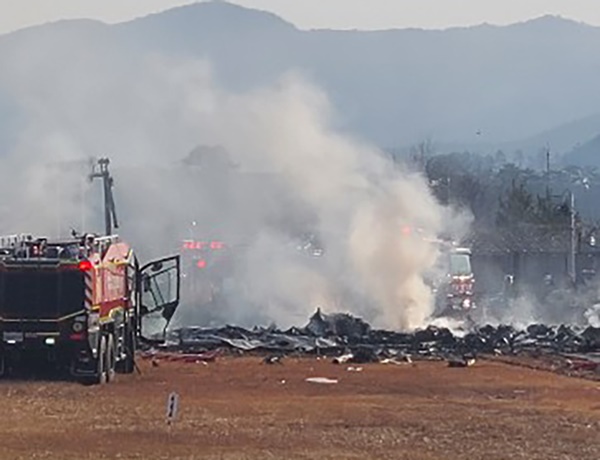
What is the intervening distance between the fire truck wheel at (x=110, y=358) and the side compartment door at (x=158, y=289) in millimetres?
3238

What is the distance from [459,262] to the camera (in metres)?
63.8

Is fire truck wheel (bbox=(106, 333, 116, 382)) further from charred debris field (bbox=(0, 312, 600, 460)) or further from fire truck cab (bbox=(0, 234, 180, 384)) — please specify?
charred debris field (bbox=(0, 312, 600, 460))

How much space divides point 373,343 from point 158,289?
28.0ft

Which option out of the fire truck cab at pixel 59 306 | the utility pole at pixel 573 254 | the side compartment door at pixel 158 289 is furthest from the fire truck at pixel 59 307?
the utility pole at pixel 573 254

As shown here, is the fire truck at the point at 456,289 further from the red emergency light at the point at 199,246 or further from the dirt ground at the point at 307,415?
the dirt ground at the point at 307,415

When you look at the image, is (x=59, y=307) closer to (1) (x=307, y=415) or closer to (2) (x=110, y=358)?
(2) (x=110, y=358)

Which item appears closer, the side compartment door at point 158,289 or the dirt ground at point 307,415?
the dirt ground at point 307,415

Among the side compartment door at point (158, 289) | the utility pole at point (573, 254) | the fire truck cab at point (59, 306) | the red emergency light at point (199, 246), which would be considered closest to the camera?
the fire truck cab at point (59, 306)

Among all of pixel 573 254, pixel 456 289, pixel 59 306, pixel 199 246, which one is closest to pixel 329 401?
pixel 59 306

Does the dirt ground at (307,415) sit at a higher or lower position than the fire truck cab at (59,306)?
lower

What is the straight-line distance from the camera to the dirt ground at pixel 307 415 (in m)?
21.4

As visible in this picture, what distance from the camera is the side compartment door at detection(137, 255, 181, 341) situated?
37.3 meters

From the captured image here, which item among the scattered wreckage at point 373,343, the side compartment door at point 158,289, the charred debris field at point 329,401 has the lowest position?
the scattered wreckage at point 373,343

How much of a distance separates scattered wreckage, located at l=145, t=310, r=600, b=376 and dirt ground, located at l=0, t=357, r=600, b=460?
4.39 metres
